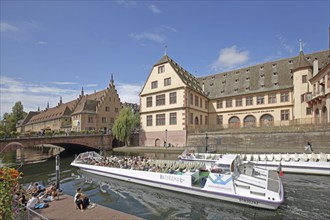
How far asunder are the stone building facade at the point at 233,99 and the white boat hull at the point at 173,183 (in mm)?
20646

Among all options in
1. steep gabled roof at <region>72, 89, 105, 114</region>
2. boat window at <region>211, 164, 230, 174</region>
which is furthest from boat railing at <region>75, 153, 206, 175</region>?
steep gabled roof at <region>72, 89, 105, 114</region>

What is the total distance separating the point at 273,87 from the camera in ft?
138

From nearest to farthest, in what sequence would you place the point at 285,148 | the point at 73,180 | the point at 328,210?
1. the point at 328,210
2. the point at 73,180
3. the point at 285,148

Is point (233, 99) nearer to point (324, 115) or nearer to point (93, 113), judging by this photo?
point (324, 115)

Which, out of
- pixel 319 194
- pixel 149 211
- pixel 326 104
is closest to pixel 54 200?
pixel 149 211

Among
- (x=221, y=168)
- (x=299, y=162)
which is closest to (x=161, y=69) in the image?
(x=299, y=162)

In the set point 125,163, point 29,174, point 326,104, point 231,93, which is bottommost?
point 29,174

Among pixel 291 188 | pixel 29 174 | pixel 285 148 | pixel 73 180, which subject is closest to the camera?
pixel 291 188

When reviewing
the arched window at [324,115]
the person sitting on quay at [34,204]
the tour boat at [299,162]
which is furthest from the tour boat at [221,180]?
the arched window at [324,115]

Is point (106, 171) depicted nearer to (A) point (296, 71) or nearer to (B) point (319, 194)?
(B) point (319, 194)

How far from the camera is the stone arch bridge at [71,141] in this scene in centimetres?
3154

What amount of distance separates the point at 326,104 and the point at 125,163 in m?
28.9

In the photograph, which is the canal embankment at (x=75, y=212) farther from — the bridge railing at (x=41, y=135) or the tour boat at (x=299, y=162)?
the bridge railing at (x=41, y=135)

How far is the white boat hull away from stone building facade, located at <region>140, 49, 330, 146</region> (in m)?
20.6
